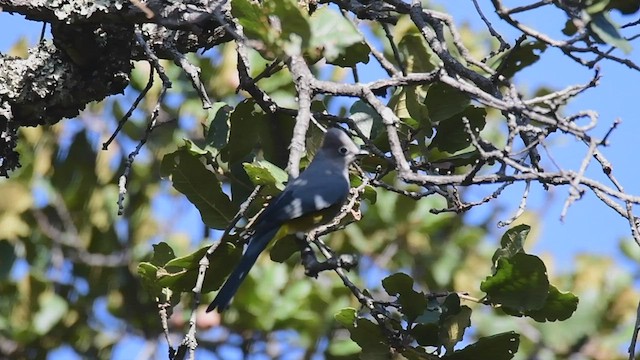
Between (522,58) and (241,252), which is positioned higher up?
(522,58)

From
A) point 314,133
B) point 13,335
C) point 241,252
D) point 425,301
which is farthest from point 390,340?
point 13,335

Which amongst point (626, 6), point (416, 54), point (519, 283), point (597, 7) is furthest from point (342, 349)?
point (597, 7)

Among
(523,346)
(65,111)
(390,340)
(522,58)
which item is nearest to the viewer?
(390,340)

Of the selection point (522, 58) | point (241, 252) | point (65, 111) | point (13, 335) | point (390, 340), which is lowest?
point (13, 335)

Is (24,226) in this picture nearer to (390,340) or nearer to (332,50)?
(390,340)

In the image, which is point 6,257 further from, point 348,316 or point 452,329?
point 452,329

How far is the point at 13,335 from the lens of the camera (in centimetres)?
586

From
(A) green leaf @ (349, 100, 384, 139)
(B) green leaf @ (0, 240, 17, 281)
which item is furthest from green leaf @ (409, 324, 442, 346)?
(B) green leaf @ (0, 240, 17, 281)

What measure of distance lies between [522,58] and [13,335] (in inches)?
150

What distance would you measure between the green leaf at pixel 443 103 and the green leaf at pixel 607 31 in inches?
23.6

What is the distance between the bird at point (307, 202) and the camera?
8.75 ft

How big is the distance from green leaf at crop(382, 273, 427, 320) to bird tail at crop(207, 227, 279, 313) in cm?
36

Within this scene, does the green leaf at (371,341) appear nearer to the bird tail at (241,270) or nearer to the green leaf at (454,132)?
the bird tail at (241,270)

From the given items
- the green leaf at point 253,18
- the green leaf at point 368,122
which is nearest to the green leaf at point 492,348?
the green leaf at point 368,122
